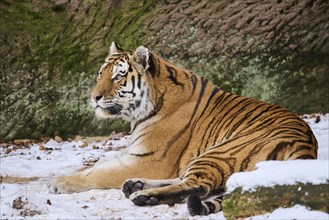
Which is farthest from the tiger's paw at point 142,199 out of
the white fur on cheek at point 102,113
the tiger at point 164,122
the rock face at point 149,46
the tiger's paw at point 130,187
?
the rock face at point 149,46

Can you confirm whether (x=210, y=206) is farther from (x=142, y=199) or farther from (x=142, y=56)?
(x=142, y=56)

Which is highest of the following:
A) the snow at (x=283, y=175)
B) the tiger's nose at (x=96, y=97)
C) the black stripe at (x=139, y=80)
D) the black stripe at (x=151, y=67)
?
the black stripe at (x=151, y=67)

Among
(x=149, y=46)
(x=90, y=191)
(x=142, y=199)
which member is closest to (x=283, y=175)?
(x=142, y=199)

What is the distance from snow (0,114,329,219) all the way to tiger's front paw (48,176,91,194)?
62 millimetres

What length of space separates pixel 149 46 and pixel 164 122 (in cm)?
382

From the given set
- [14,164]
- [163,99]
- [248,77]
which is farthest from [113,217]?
[248,77]

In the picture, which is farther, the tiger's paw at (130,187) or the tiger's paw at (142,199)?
the tiger's paw at (130,187)

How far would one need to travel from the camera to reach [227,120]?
237 inches

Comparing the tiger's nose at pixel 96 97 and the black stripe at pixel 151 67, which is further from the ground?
the black stripe at pixel 151 67

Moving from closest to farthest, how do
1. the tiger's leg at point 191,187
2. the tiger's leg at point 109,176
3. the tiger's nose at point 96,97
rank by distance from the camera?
the tiger's leg at point 191,187, the tiger's leg at point 109,176, the tiger's nose at point 96,97

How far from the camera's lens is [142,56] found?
20.2 feet

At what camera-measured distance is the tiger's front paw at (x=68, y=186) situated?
19.6ft

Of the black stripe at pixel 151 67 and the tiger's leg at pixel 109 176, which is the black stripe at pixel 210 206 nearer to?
the tiger's leg at pixel 109 176

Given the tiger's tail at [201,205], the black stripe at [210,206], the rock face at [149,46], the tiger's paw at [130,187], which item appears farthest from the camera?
the rock face at [149,46]
